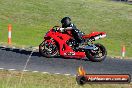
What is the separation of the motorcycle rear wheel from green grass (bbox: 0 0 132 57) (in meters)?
10.7

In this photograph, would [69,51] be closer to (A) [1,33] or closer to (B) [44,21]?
(A) [1,33]

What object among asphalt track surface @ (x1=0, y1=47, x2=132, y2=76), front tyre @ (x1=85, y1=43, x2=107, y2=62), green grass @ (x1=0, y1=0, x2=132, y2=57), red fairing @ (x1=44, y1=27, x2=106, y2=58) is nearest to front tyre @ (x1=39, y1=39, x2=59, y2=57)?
red fairing @ (x1=44, y1=27, x2=106, y2=58)

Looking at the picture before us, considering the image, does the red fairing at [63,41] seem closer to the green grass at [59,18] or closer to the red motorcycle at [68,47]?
the red motorcycle at [68,47]

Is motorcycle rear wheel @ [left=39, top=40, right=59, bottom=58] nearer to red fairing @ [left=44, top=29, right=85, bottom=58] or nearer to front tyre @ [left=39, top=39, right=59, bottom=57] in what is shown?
front tyre @ [left=39, top=39, right=59, bottom=57]

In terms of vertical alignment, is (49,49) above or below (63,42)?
below

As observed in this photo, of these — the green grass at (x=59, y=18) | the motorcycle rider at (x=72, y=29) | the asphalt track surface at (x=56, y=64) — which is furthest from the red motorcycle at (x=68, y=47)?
the green grass at (x=59, y=18)

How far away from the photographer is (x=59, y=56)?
18875 millimetres

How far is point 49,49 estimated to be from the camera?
18.2 meters

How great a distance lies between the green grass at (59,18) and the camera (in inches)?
1305

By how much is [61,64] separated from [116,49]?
14.6 m

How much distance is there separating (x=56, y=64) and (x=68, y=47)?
1.77 meters

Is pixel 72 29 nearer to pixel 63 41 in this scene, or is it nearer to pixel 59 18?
pixel 63 41

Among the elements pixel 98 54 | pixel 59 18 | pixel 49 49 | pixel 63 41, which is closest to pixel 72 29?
pixel 63 41

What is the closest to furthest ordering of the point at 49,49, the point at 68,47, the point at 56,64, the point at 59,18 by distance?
1. the point at 56,64
2. the point at 49,49
3. the point at 68,47
4. the point at 59,18
